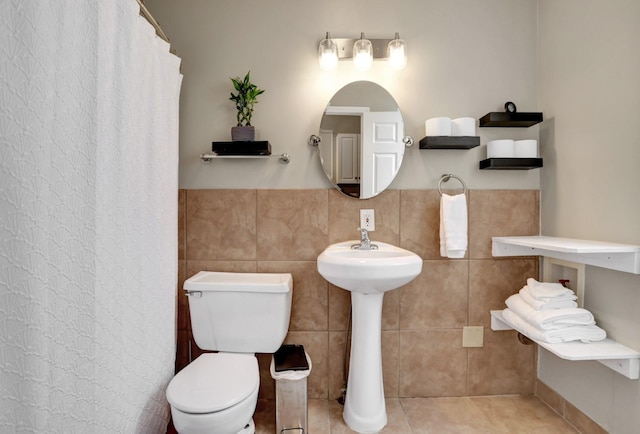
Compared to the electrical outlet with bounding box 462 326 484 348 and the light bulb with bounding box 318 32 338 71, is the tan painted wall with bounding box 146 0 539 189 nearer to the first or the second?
the light bulb with bounding box 318 32 338 71

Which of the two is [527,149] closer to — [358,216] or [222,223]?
[358,216]

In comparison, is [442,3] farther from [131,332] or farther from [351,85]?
[131,332]

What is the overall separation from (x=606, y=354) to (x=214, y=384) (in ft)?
4.97

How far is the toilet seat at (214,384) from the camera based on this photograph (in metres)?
1.25

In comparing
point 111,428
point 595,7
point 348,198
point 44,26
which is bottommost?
point 111,428

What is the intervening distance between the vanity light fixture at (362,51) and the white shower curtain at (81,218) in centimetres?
81

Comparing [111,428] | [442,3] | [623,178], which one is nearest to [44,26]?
[111,428]

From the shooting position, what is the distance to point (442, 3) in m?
1.98

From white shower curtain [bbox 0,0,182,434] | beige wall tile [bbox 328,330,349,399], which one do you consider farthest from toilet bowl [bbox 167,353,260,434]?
beige wall tile [bbox 328,330,349,399]

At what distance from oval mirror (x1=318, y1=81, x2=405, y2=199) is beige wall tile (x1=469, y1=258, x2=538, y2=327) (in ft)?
2.34

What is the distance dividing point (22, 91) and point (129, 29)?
57 cm

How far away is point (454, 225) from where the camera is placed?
1842 millimetres

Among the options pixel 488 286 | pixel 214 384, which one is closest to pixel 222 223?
pixel 214 384

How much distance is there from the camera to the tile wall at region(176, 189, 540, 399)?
1.96 meters
